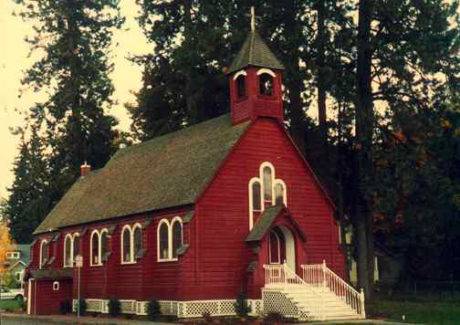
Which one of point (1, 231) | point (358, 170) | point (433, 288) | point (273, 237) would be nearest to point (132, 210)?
point (273, 237)

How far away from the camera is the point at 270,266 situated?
117 ft

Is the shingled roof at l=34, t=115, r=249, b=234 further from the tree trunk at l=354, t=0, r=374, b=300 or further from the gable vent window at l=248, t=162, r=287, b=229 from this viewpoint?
the tree trunk at l=354, t=0, r=374, b=300

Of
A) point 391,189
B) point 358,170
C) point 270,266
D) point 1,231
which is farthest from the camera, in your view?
point 1,231

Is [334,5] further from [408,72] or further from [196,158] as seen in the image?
[196,158]

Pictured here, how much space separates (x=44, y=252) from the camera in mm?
56031

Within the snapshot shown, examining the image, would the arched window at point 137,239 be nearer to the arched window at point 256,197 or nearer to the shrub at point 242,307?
the arched window at point 256,197

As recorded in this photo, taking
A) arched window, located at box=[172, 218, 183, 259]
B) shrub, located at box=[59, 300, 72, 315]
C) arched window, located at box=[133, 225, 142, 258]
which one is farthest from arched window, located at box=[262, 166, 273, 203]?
shrub, located at box=[59, 300, 72, 315]

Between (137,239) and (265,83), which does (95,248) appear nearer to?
(137,239)

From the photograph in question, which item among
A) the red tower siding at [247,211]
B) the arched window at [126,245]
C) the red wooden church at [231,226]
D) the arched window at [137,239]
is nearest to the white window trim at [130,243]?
the arched window at [126,245]

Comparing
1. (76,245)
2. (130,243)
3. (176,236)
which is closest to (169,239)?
(176,236)

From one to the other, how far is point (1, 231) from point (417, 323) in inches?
3302

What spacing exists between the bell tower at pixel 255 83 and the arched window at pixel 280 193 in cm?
396

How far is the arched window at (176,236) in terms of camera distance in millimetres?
36844

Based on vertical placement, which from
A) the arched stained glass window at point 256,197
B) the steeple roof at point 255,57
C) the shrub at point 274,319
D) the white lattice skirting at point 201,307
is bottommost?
the shrub at point 274,319
